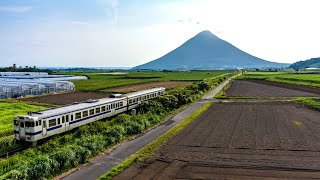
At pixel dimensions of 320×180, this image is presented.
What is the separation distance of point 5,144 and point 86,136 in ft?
19.6

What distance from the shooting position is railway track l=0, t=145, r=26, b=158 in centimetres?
2279

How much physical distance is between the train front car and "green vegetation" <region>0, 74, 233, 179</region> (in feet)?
2.97

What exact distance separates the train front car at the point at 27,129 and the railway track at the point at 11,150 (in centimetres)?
51

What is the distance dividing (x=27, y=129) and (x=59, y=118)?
10.5 ft

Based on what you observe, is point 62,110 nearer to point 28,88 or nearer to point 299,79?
point 28,88

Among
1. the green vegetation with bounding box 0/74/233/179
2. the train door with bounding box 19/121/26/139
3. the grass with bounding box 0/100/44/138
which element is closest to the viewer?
the green vegetation with bounding box 0/74/233/179

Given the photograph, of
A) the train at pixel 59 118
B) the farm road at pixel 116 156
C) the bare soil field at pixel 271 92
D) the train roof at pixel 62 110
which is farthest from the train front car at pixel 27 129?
the bare soil field at pixel 271 92

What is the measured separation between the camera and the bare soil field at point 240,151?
19688 millimetres

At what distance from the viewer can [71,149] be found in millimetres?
22094

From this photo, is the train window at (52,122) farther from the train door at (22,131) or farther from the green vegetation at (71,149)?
the train door at (22,131)

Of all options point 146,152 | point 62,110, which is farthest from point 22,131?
point 146,152

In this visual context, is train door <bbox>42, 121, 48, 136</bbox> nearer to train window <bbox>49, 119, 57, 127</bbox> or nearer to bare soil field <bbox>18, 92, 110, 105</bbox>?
train window <bbox>49, 119, 57, 127</bbox>

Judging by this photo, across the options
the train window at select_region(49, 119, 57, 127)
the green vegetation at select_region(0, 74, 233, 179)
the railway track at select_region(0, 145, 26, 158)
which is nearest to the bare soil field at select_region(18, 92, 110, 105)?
the green vegetation at select_region(0, 74, 233, 179)

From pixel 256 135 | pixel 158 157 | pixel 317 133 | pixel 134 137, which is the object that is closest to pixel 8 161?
pixel 158 157
